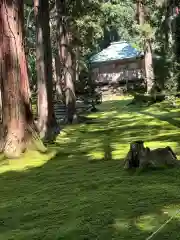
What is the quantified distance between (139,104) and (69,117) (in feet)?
27.2

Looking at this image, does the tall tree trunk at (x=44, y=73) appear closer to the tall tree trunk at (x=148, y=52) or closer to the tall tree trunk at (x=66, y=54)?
the tall tree trunk at (x=66, y=54)

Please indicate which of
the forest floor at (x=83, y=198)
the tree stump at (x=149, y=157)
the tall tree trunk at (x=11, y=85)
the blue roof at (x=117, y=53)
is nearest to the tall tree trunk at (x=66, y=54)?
the tall tree trunk at (x=11, y=85)

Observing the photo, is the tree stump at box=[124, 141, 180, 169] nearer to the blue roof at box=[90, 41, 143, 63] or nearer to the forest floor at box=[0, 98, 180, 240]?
the forest floor at box=[0, 98, 180, 240]

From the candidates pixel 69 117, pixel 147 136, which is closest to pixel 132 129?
pixel 147 136

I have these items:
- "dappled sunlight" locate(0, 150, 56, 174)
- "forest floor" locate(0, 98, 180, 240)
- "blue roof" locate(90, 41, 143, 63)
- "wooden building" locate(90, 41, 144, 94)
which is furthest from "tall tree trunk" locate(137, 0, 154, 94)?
"dappled sunlight" locate(0, 150, 56, 174)

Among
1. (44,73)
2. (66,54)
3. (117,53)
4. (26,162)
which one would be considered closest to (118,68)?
(117,53)

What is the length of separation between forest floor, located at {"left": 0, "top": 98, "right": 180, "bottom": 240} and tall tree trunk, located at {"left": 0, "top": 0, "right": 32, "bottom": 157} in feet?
1.52

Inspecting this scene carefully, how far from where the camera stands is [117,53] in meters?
45.0

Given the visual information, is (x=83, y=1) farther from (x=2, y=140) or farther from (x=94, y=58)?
(x=94, y=58)

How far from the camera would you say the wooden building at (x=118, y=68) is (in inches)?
1645

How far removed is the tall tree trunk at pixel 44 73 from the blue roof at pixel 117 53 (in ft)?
92.5

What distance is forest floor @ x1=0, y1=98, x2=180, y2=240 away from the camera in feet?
13.9

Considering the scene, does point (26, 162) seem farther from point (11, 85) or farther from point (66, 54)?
point (66, 54)

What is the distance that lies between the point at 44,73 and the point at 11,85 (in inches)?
193
